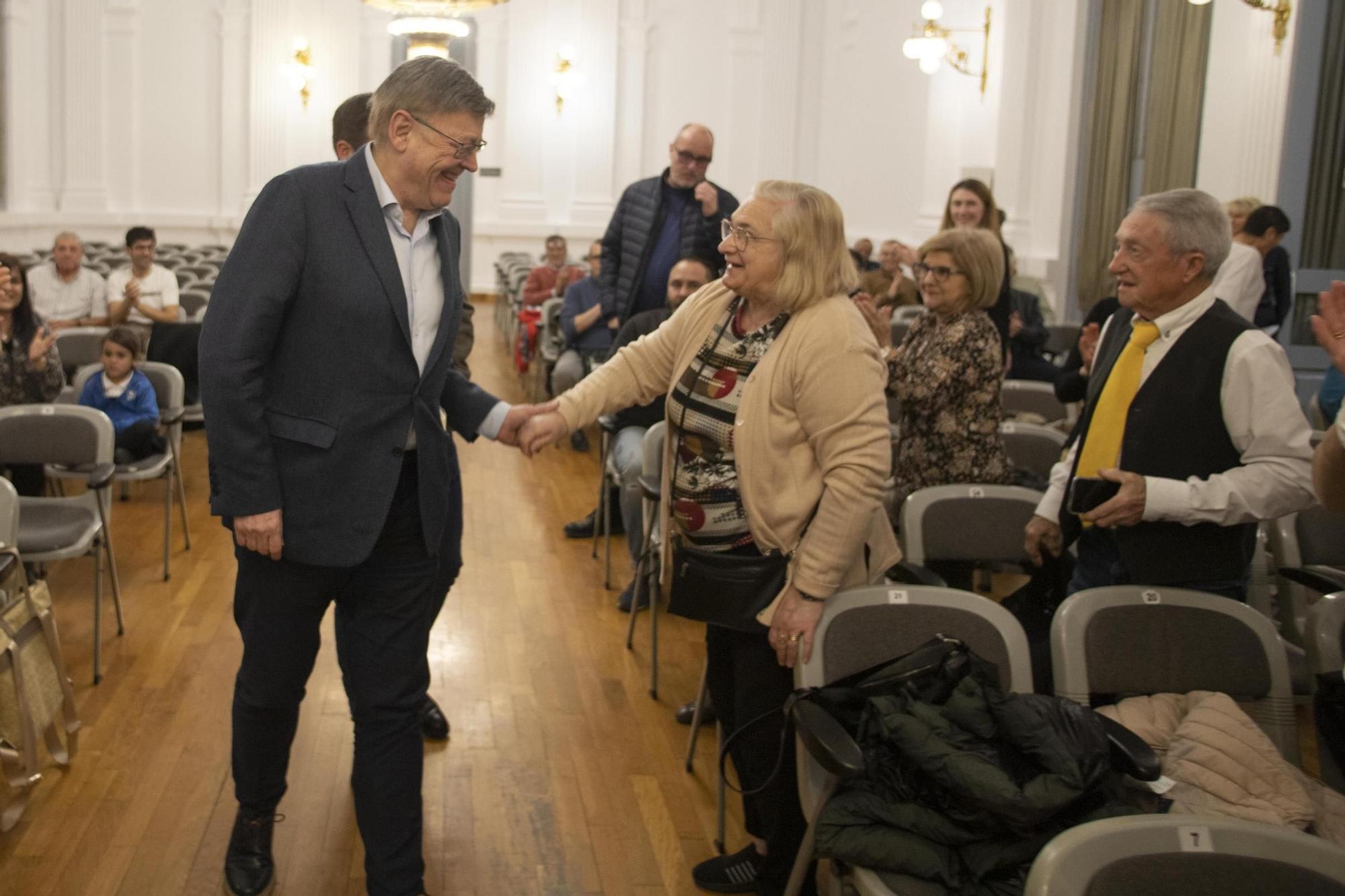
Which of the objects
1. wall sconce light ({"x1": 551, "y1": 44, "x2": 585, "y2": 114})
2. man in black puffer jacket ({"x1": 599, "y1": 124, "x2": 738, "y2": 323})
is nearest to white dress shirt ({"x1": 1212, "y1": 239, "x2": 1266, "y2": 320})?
man in black puffer jacket ({"x1": 599, "y1": 124, "x2": 738, "y2": 323})

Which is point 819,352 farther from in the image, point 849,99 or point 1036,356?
point 849,99

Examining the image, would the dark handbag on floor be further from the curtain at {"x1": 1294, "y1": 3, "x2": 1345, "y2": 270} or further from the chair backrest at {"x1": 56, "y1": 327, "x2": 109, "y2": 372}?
the curtain at {"x1": 1294, "y1": 3, "x2": 1345, "y2": 270}

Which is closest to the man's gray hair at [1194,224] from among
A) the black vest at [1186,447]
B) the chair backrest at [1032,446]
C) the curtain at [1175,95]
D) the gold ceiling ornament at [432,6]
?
the black vest at [1186,447]

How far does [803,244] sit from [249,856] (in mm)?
1847

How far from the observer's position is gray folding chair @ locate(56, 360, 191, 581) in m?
5.52

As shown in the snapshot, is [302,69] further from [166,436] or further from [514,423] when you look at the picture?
[514,423]

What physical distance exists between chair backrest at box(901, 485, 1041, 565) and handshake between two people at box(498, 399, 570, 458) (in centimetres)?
106

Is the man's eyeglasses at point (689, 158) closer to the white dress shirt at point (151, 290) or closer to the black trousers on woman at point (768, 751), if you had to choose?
the black trousers on woman at point (768, 751)

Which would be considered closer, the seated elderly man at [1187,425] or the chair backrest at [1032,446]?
the seated elderly man at [1187,425]

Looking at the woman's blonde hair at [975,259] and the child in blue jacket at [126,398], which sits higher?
the woman's blonde hair at [975,259]

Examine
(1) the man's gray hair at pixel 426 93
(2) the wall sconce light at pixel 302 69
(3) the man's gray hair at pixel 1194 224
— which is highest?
(2) the wall sconce light at pixel 302 69

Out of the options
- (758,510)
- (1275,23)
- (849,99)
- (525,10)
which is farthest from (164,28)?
(758,510)

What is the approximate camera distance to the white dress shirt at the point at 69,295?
8148mm

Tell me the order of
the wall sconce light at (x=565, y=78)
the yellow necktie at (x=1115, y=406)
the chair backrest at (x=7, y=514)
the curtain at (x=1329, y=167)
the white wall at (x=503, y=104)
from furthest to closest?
the wall sconce light at (x=565, y=78) → the white wall at (x=503, y=104) → the curtain at (x=1329, y=167) → the chair backrest at (x=7, y=514) → the yellow necktie at (x=1115, y=406)
